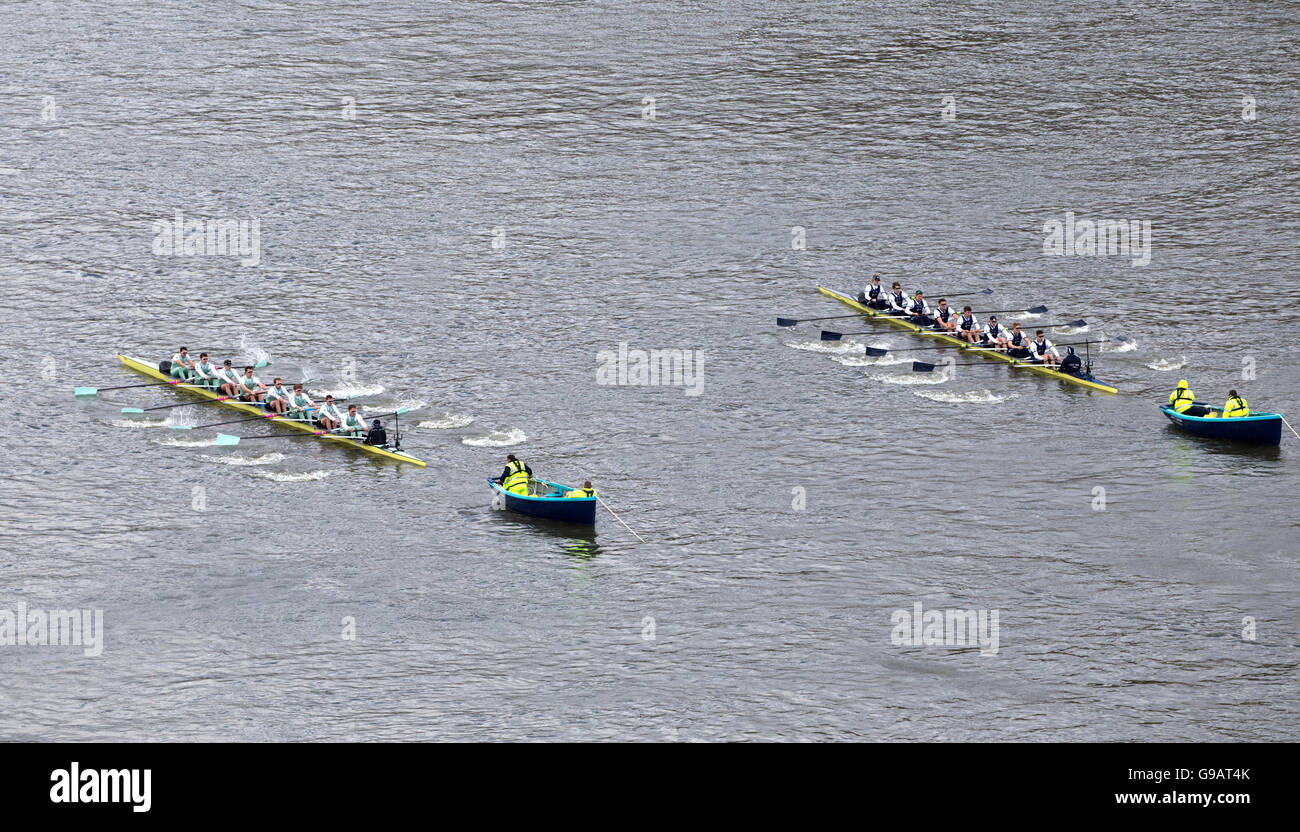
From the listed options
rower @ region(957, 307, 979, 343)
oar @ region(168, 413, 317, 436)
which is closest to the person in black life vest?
rower @ region(957, 307, 979, 343)

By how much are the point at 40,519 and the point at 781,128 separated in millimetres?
61748

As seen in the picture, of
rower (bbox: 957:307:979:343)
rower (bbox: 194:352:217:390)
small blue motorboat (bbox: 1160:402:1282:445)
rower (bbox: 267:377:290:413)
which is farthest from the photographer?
rower (bbox: 957:307:979:343)

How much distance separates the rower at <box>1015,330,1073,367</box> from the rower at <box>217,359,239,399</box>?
108ft

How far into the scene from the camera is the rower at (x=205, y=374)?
7769cm

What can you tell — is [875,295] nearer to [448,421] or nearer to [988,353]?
[988,353]

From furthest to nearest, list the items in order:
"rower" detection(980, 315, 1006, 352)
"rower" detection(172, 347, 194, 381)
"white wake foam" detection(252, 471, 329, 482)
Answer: "rower" detection(980, 315, 1006, 352), "rower" detection(172, 347, 194, 381), "white wake foam" detection(252, 471, 329, 482)

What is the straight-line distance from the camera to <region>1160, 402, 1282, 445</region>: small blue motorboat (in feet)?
233

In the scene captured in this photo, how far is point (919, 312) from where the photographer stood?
85625mm

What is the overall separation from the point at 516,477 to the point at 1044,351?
87.8 feet

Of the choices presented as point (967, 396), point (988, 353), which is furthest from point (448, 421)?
point (988, 353)

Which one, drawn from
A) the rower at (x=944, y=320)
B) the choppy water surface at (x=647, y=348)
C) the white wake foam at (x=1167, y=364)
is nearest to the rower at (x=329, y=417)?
the choppy water surface at (x=647, y=348)

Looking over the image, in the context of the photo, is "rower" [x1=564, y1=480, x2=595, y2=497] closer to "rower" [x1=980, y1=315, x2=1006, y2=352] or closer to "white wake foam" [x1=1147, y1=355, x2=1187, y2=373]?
→ "rower" [x1=980, y1=315, x2=1006, y2=352]

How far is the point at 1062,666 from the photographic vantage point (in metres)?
55.9

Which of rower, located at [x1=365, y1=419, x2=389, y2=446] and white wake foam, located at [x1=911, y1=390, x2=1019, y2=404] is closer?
rower, located at [x1=365, y1=419, x2=389, y2=446]
